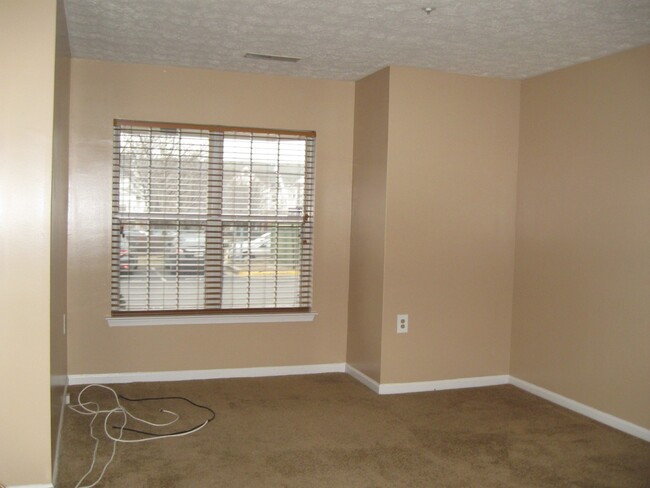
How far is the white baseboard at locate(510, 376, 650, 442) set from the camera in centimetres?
382

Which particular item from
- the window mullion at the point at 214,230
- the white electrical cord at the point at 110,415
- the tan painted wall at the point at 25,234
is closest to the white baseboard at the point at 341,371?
the white electrical cord at the point at 110,415

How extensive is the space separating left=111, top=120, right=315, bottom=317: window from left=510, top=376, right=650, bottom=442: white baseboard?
69.9 inches

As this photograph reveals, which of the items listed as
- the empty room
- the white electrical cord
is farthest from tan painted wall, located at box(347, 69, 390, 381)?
the white electrical cord

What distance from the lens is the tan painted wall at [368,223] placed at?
15.1 ft

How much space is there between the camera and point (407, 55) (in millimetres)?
4195

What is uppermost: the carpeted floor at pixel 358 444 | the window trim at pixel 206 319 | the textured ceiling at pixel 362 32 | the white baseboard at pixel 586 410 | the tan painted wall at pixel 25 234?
the textured ceiling at pixel 362 32

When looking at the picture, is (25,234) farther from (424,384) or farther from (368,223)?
(424,384)

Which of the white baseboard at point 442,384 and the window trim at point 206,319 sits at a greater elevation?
the window trim at point 206,319

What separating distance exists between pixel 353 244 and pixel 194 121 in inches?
60.8

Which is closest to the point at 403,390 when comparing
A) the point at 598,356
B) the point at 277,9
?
the point at 598,356

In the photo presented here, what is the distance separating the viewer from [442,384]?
4.76 meters

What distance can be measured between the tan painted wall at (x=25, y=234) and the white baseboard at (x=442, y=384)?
2448mm

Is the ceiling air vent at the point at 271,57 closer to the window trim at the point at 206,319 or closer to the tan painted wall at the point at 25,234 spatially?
the tan painted wall at the point at 25,234

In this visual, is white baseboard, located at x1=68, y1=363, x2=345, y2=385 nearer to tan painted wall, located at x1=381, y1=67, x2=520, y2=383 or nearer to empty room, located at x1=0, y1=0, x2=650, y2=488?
empty room, located at x1=0, y1=0, x2=650, y2=488
